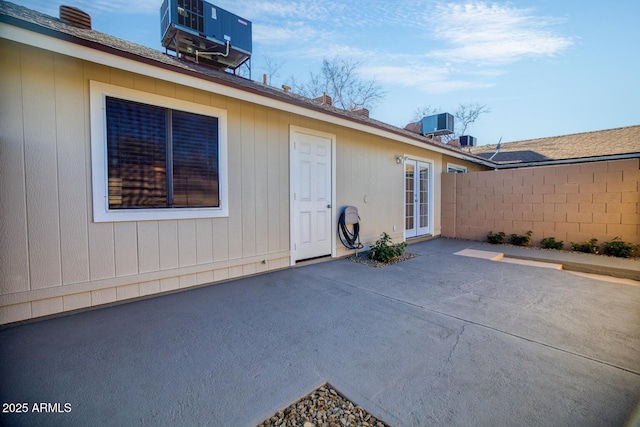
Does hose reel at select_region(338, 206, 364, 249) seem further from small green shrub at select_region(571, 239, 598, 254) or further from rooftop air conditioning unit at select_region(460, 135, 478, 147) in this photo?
rooftop air conditioning unit at select_region(460, 135, 478, 147)

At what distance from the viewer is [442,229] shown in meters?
8.46

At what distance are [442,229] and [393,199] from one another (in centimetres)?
264

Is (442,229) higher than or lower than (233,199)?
lower

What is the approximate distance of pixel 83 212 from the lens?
2.85 m

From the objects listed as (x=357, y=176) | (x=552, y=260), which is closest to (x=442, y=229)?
(x=552, y=260)

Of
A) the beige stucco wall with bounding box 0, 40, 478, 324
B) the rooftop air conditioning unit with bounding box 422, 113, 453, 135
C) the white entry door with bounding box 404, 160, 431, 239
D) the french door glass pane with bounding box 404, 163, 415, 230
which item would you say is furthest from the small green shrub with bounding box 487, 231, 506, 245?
the beige stucco wall with bounding box 0, 40, 478, 324

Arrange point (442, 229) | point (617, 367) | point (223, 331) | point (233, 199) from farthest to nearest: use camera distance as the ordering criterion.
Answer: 1. point (442, 229)
2. point (233, 199)
3. point (223, 331)
4. point (617, 367)

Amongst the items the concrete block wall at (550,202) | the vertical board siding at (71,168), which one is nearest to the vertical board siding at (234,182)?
the vertical board siding at (71,168)

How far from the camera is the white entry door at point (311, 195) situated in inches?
187

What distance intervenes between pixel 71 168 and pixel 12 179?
425mm

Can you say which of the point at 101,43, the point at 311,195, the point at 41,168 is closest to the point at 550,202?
the point at 311,195

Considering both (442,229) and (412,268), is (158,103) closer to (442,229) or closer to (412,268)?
(412,268)

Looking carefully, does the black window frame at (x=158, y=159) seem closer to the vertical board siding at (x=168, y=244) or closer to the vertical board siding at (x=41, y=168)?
the vertical board siding at (x=168, y=244)

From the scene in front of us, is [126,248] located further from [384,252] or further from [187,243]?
[384,252]
